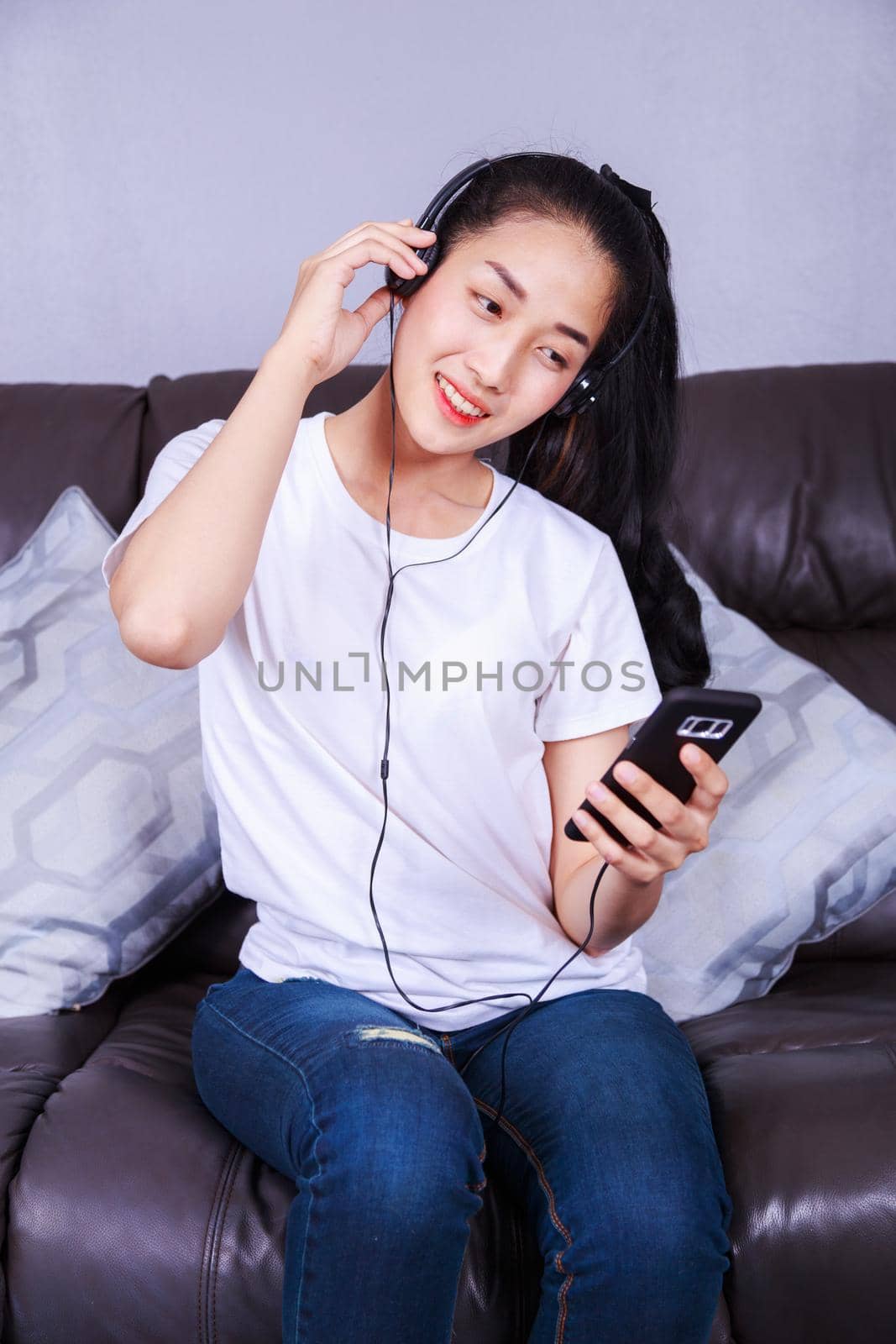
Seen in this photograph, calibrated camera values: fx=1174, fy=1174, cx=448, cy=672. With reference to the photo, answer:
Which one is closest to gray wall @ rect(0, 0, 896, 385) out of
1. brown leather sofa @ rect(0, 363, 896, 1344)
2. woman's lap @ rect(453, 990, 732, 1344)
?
brown leather sofa @ rect(0, 363, 896, 1344)

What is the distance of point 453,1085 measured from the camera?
38.3 inches

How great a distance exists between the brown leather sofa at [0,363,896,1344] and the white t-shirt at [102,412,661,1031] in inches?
7.0

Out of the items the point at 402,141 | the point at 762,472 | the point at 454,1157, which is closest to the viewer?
the point at 454,1157

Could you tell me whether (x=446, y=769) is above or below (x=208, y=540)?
below

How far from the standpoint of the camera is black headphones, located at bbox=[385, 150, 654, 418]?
114 centimetres

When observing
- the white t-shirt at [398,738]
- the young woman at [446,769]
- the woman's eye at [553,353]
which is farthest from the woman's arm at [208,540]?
the woman's eye at [553,353]

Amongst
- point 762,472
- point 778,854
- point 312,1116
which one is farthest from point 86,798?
point 762,472

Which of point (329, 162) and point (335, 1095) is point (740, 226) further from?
point (335, 1095)

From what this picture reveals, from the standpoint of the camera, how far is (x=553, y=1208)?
963 millimetres

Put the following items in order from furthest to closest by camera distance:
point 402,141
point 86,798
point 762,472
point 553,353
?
point 402,141 → point 762,472 → point 86,798 → point 553,353

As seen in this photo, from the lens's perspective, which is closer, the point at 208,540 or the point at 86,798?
the point at 208,540

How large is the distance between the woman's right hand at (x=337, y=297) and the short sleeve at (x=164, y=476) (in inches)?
4.5

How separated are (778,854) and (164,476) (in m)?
0.87

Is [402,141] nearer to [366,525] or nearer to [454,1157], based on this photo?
[366,525]
